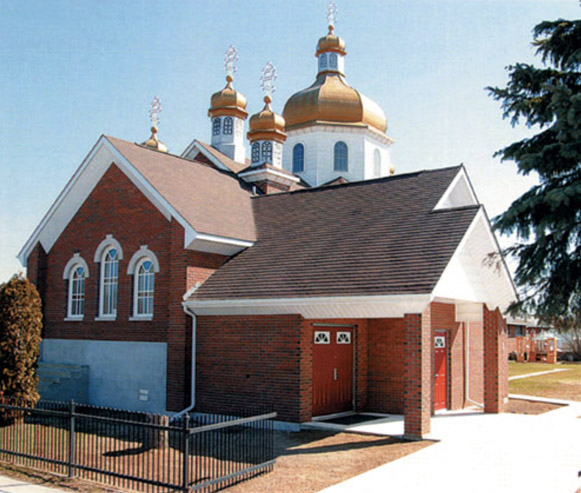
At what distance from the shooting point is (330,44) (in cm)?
3466

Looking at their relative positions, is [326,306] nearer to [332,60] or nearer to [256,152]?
[256,152]

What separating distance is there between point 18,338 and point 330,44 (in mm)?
24920

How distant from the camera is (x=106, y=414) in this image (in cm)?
1727

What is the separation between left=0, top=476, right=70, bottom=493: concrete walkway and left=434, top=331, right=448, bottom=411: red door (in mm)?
11155

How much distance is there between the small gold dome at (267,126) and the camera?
27.2m

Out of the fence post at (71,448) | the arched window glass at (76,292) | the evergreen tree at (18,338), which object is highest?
the arched window glass at (76,292)

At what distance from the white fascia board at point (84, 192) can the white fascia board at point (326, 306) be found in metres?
3.28

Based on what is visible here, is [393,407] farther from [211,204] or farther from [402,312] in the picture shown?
[211,204]

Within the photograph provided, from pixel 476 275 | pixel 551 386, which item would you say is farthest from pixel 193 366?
pixel 551 386

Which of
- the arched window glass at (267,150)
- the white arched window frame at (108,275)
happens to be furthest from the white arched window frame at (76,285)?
the arched window glass at (267,150)

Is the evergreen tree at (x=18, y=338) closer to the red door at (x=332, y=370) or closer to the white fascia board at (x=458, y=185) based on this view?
the red door at (x=332, y=370)

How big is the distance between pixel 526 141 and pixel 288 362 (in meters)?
7.36

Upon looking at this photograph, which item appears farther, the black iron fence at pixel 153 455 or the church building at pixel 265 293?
the church building at pixel 265 293

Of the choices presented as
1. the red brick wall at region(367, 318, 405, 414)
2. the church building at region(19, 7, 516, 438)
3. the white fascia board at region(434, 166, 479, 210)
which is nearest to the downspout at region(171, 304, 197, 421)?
the church building at region(19, 7, 516, 438)
